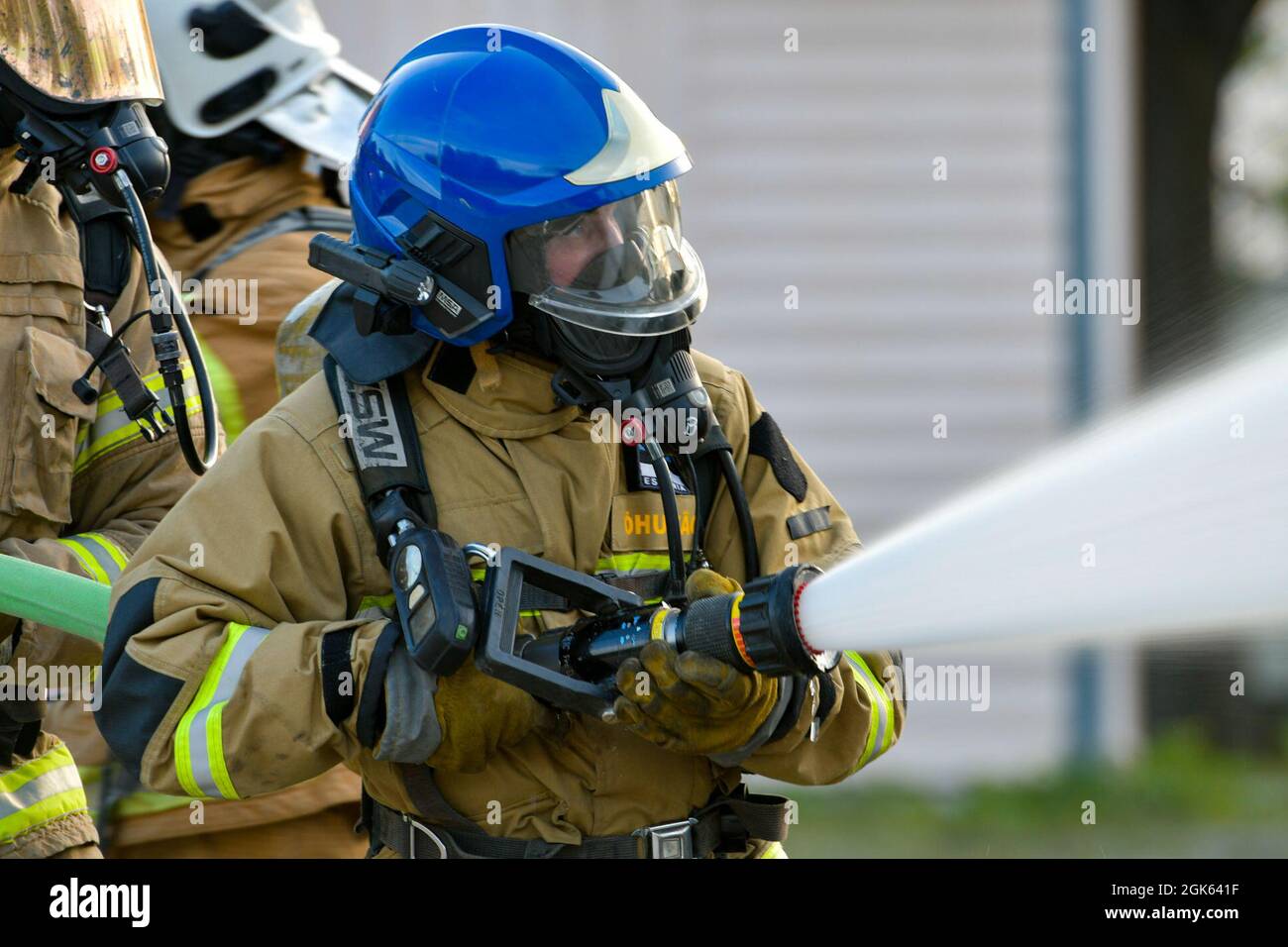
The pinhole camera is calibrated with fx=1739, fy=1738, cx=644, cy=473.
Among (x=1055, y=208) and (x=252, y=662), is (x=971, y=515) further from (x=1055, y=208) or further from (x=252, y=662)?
(x=1055, y=208)

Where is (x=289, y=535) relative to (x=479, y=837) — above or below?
above

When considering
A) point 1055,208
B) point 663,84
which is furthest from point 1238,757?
point 663,84

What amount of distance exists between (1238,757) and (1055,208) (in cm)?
305

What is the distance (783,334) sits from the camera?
7379 millimetres

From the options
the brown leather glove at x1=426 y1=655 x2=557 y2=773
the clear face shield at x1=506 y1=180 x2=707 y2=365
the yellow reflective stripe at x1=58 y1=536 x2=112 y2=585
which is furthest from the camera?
the yellow reflective stripe at x1=58 y1=536 x2=112 y2=585

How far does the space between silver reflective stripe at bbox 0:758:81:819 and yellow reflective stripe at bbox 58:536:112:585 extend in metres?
0.40

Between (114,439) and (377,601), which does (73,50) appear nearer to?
(114,439)

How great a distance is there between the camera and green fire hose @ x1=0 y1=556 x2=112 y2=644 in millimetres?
2727

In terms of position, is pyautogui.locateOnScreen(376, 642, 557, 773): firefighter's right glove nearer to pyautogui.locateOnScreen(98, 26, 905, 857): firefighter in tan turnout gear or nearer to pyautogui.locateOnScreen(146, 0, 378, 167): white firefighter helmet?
pyautogui.locateOnScreen(98, 26, 905, 857): firefighter in tan turnout gear

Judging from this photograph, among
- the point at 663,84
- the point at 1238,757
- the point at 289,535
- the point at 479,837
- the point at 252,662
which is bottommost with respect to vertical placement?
the point at 1238,757

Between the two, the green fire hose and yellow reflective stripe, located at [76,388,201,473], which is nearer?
the green fire hose

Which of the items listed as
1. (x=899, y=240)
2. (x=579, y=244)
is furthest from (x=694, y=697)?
(x=899, y=240)

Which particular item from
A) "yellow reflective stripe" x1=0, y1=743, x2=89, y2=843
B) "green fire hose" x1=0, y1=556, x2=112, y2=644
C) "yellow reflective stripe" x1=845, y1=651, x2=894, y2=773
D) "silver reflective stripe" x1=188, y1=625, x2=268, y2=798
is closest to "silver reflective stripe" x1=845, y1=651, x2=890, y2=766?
"yellow reflective stripe" x1=845, y1=651, x2=894, y2=773

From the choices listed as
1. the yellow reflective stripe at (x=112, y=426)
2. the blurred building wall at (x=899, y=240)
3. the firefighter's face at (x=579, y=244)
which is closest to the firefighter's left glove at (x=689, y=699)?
the firefighter's face at (x=579, y=244)
